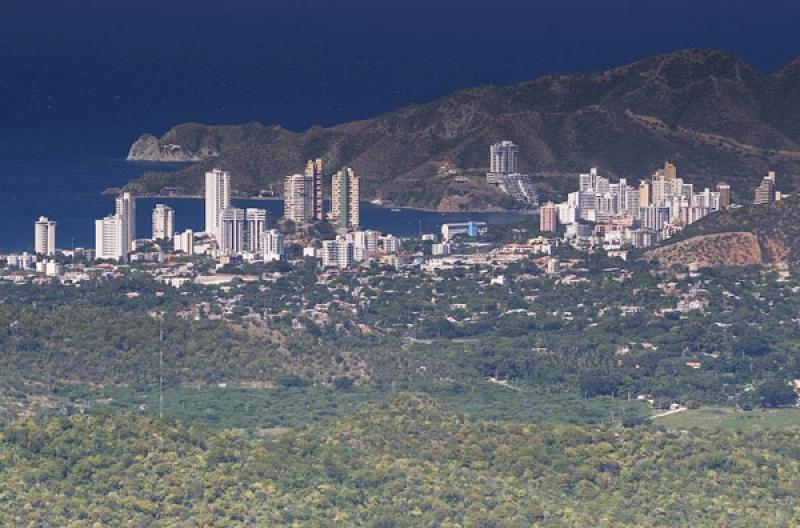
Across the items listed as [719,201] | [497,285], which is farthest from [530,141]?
[497,285]

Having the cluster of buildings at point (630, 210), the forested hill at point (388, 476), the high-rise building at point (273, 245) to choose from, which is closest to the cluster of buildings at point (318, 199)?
the cluster of buildings at point (630, 210)

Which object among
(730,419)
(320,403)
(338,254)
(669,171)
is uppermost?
(669,171)

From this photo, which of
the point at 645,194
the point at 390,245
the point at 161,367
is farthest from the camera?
the point at 645,194

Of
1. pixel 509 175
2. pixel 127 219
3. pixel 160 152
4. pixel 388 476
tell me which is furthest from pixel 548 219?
pixel 388 476

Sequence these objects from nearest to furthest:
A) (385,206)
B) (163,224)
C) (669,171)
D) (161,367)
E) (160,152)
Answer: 1. (161,367)
2. (163,224)
3. (669,171)
4. (385,206)
5. (160,152)

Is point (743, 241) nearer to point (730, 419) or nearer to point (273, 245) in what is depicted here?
point (273, 245)

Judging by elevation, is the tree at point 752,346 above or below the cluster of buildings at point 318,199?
below

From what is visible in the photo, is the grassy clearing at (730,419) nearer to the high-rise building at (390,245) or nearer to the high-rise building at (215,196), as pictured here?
the high-rise building at (390,245)
